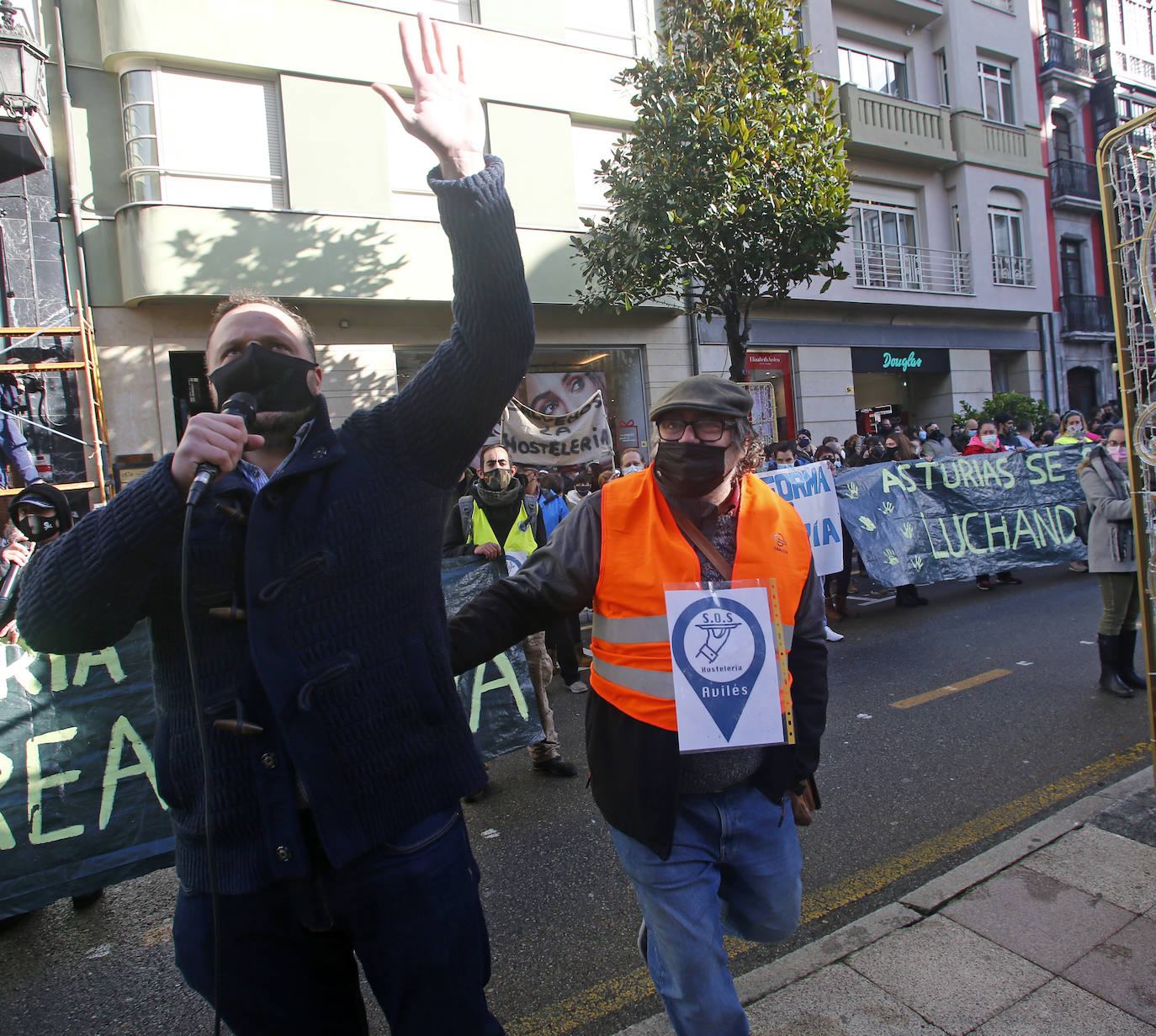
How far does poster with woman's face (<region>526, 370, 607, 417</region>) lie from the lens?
14.1 m

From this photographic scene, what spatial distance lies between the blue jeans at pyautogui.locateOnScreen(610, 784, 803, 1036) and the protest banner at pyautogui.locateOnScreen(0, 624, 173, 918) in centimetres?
229

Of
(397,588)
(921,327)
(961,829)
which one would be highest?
(921,327)

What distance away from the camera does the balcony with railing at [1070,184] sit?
867 inches

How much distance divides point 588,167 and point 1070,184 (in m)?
15.8

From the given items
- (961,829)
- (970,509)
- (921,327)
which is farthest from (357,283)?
(921,327)

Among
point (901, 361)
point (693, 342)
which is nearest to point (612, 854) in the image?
point (693, 342)

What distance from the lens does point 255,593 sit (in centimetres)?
136

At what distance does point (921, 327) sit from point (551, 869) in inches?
728

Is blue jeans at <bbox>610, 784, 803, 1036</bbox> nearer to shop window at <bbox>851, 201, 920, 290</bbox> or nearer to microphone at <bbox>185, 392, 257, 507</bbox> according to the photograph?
microphone at <bbox>185, 392, 257, 507</bbox>

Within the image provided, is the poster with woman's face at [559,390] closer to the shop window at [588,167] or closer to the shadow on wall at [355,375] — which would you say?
the shadow on wall at [355,375]

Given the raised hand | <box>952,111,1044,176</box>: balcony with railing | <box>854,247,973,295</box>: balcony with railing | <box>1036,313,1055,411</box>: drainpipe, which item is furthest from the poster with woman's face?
<box>1036,313,1055,411</box>: drainpipe

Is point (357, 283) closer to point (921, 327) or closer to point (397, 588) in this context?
point (397, 588)

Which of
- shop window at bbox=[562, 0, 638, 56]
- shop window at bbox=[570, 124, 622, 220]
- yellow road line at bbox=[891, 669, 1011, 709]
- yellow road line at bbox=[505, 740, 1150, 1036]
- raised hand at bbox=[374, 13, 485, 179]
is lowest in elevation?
yellow road line at bbox=[505, 740, 1150, 1036]

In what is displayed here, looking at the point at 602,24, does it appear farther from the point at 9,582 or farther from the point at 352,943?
Result: the point at 352,943
